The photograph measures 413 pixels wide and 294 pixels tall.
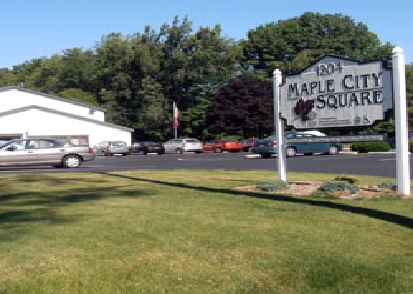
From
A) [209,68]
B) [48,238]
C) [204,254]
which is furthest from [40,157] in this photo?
[209,68]

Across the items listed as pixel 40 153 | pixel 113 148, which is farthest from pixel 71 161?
pixel 113 148

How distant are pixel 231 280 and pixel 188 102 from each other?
216 feet

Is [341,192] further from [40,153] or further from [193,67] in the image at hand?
[193,67]

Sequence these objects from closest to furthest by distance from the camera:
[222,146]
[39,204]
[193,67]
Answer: [39,204] → [222,146] → [193,67]

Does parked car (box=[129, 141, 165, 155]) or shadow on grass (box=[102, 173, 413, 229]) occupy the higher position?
parked car (box=[129, 141, 165, 155])

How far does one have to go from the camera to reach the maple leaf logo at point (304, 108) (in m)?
12.7

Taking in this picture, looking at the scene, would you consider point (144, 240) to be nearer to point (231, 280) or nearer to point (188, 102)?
point (231, 280)

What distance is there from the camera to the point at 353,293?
476 cm

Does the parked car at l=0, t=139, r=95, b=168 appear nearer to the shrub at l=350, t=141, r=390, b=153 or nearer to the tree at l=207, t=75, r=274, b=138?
the shrub at l=350, t=141, r=390, b=153

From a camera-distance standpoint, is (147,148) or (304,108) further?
(147,148)

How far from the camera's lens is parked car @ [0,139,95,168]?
23203 mm

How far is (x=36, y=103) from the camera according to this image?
185 feet

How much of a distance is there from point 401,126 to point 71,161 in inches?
653

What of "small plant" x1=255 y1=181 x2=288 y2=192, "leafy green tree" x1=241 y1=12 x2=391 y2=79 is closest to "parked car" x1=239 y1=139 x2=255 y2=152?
"leafy green tree" x1=241 y1=12 x2=391 y2=79
